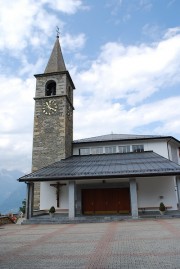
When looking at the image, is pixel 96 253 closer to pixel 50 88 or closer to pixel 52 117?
pixel 52 117

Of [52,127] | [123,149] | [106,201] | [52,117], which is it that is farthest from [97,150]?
[106,201]

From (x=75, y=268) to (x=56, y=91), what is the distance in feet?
73.9

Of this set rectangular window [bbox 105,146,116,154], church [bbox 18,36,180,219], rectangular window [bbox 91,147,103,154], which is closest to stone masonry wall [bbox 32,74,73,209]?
church [bbox 18,36,180,219]

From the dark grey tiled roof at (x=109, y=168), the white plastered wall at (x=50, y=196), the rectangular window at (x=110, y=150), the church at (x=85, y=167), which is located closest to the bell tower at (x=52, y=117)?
the church at (x=85, y=167)

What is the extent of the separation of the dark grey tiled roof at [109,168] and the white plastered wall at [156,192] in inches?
66.4

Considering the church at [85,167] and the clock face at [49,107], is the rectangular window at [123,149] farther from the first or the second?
the clock face at [49,107]

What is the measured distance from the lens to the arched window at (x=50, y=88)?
27789mm

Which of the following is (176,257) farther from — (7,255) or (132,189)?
(132,189)

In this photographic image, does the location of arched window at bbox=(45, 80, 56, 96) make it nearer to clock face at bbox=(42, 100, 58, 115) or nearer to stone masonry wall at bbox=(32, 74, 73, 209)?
stone masonry wall at bbox=(32, 74, 73, 209)

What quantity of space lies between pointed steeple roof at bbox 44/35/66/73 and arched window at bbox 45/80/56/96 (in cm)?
127

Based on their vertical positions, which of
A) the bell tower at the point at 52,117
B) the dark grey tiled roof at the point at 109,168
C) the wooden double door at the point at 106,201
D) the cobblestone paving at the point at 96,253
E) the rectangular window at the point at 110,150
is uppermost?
the bell tower at the point at 52,117

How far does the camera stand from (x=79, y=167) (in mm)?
20672

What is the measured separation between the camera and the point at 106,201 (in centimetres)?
2122

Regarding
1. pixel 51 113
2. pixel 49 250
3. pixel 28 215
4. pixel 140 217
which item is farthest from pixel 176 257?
pixel 51 113
